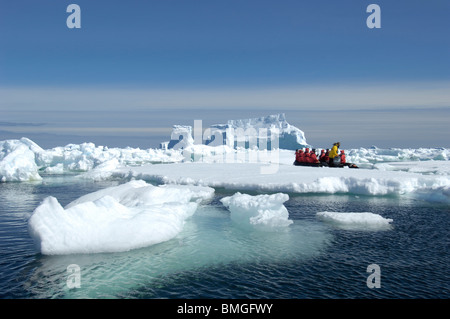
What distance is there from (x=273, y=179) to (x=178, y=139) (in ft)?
169

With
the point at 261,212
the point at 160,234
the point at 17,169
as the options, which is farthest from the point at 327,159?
the point at 17,169

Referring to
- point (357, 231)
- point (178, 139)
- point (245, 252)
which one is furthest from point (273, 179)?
point (178, 139)

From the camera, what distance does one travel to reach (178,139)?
69.0m

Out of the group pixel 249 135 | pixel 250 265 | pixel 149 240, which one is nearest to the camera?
pixel 250 265

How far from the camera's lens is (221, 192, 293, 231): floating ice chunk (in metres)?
10.8

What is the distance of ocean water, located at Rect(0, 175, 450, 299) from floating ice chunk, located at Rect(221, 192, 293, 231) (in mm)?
389

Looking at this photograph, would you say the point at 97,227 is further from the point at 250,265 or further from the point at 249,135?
the point at 249,135

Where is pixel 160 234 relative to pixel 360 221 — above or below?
above

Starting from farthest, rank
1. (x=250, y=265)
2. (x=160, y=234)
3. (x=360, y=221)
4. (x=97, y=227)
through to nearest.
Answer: (x=360, y=221), (x=160, y=234), (x=97, y=227), (x=250, y=265)

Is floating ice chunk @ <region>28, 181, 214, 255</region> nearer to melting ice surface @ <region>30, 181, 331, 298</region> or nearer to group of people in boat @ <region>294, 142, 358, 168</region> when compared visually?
melting ice surface @ <region>30, 181, 331, 298</region>

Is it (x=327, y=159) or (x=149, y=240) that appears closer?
(x=149, y=240)

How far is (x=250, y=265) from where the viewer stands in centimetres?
789

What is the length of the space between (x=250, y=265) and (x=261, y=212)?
140 inches

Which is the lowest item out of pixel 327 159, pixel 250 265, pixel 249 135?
pixel 250 265
